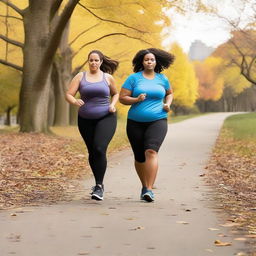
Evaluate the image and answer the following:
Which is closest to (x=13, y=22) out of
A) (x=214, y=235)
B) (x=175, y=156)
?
(x=175, y=156)

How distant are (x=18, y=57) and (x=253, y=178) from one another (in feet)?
76.0

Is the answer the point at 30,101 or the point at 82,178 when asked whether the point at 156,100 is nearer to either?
the point at 82,178

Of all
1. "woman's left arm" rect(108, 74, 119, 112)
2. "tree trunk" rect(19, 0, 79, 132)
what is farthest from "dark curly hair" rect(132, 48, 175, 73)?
"tree trunk" rect(19, 0, 79, 132)

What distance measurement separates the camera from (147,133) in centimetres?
761

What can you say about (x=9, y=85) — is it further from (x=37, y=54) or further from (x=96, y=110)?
(x=96, y=110)

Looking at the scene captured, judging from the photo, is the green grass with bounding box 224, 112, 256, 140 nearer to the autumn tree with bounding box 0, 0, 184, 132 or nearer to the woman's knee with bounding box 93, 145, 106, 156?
the autumn tree with bounding box 0, 0, 184, 132

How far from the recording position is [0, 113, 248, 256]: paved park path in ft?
15.8

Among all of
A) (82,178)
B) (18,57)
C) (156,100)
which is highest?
(18,57)

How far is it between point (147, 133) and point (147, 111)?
274 mm

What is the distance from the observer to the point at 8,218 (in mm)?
6148

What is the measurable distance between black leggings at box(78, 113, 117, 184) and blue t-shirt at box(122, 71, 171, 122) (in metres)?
0.30

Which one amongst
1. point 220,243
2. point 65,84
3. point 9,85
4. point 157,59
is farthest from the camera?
point 9,85

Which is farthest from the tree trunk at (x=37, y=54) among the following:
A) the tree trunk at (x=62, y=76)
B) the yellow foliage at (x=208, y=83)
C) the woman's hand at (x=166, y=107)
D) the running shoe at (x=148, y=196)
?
the yellow foliage at (x=208, y=83)

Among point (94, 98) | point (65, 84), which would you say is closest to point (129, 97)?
point (94, 98)
